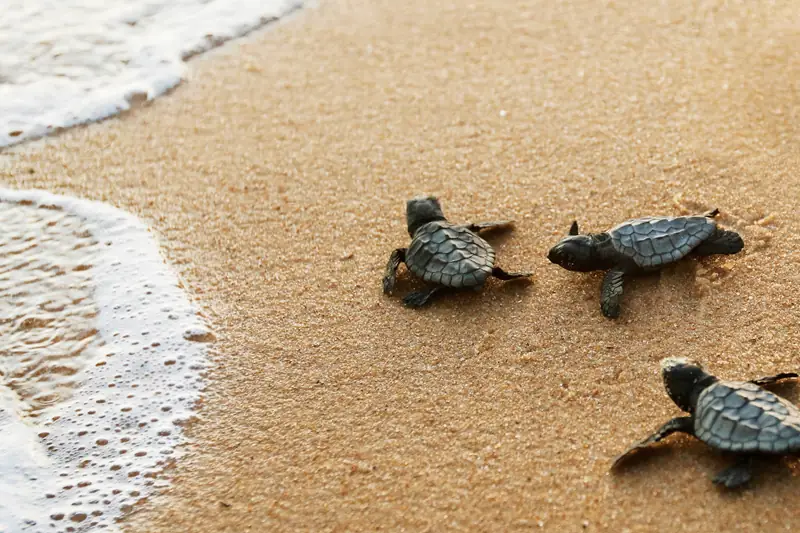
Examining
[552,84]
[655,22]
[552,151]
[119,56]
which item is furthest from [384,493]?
[119,56]

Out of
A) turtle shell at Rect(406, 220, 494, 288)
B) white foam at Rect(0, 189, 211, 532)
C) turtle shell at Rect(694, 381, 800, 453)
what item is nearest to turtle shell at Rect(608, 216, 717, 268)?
turtle shell at Rect(406, 220, 494, 288)

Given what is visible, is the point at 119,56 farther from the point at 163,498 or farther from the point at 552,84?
the point at 163,498

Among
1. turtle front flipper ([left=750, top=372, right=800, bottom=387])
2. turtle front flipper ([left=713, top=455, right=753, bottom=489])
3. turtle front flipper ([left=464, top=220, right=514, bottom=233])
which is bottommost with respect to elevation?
turtle front flipper ([left=713, top=455, right=753, bottom=489])

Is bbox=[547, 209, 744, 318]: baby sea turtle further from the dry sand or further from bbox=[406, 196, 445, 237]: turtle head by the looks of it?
bbox=[406, 196, 445, 237]: turtle head

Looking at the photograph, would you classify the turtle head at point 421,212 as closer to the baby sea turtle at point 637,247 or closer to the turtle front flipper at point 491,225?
the turtle front flipper at point 491,225

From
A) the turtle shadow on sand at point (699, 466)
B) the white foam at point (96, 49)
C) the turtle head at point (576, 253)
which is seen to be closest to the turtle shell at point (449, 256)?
the turtle head at point (576, 253)

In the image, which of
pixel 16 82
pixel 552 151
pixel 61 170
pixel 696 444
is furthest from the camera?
pixel 16 82

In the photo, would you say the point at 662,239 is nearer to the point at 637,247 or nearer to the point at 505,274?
the point at 637,247
